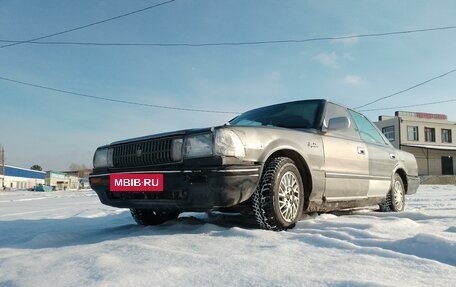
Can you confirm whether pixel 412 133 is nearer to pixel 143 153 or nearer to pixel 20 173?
pixel 143 153

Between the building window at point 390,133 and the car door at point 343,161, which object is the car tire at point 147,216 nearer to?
the car door at point 343,161

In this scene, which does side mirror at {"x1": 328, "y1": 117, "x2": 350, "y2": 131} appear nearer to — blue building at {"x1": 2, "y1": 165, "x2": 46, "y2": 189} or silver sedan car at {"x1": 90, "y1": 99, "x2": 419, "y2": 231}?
silver sedan car at {"x1": 90, "y1": 99, "x2": 419, "y2": 231}

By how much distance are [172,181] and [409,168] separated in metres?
4.49

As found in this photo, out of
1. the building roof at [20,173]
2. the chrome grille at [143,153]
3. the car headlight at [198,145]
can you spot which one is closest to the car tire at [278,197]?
the car headlight at [198,145]

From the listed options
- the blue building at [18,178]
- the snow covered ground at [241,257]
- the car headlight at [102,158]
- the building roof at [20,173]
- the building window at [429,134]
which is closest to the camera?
the snow covered ground at [241,257]

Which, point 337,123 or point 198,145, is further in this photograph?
point 337,123

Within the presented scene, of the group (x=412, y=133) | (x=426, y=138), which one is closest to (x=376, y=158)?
(x=412, y=133)

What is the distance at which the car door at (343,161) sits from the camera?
4359 mm

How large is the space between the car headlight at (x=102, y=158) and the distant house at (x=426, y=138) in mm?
45997

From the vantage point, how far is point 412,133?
47844 millimetres

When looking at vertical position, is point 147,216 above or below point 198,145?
below

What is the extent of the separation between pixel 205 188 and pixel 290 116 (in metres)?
1.83

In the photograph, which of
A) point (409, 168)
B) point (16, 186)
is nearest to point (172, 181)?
point (409, 168)

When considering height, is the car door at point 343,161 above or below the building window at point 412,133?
below
